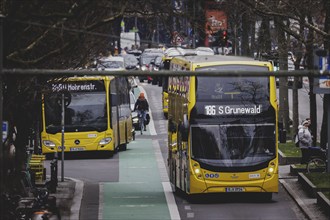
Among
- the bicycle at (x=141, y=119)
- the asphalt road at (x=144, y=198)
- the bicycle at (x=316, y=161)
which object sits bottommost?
the asphalt road at (x=144, y=198)

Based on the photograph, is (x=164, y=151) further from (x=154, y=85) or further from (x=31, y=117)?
(x=154, y=85)

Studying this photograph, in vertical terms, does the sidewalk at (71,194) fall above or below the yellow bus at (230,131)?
below

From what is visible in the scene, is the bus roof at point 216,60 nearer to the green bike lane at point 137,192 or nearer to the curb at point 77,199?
the green bike lane at point 137,192

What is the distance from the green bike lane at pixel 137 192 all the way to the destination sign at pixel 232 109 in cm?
264

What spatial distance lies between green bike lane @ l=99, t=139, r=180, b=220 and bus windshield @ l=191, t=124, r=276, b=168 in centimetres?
167

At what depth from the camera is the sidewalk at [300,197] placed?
101 feet

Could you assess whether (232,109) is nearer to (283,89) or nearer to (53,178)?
(53,178)

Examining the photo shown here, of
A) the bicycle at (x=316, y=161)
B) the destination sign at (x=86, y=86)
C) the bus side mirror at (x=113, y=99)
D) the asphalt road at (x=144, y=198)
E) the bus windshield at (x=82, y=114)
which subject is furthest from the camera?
the bus side mirror at (x=113, y=99)

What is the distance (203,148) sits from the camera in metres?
33.1

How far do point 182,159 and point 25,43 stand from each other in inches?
390

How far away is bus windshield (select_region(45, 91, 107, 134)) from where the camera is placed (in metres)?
46.2

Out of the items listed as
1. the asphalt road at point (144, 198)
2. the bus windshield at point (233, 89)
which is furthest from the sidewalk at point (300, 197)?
the bus windshield at point (233, 89)

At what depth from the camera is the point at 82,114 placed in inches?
1828

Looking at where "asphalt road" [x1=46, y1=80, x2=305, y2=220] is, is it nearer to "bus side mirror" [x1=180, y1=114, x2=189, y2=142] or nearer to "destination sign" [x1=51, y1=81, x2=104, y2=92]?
"bus side mirror" [x1=180, y1=114, x2=189, y2=142]
